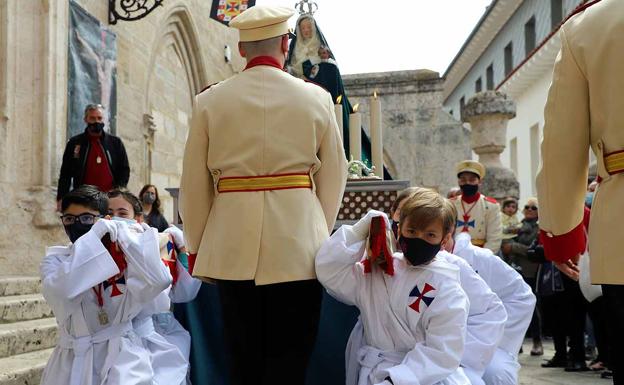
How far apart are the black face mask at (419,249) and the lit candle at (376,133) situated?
219 cm

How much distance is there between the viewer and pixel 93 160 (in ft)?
19.1

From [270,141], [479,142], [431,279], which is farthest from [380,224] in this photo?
[479,142]

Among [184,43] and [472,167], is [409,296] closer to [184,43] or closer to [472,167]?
[472,167]

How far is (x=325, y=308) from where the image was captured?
3.36 meters

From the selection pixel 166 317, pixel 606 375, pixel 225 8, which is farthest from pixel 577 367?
pixel 225 8

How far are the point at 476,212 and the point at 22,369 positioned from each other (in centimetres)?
414

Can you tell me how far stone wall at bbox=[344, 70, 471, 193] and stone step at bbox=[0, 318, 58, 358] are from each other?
34.1 feet

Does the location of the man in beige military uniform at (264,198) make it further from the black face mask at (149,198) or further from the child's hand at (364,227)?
the black face mask at (149,198)

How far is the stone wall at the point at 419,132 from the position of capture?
14.2m

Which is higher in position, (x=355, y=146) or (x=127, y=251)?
(x=355, y=146)

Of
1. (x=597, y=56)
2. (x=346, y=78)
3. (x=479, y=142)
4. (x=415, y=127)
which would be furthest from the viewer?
(x=346, y=78)

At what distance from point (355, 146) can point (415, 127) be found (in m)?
9.90

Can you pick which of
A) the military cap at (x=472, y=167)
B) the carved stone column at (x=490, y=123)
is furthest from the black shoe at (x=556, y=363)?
the carved stone column at (x=490, y=123)

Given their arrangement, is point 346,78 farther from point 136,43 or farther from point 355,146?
point 355,146
